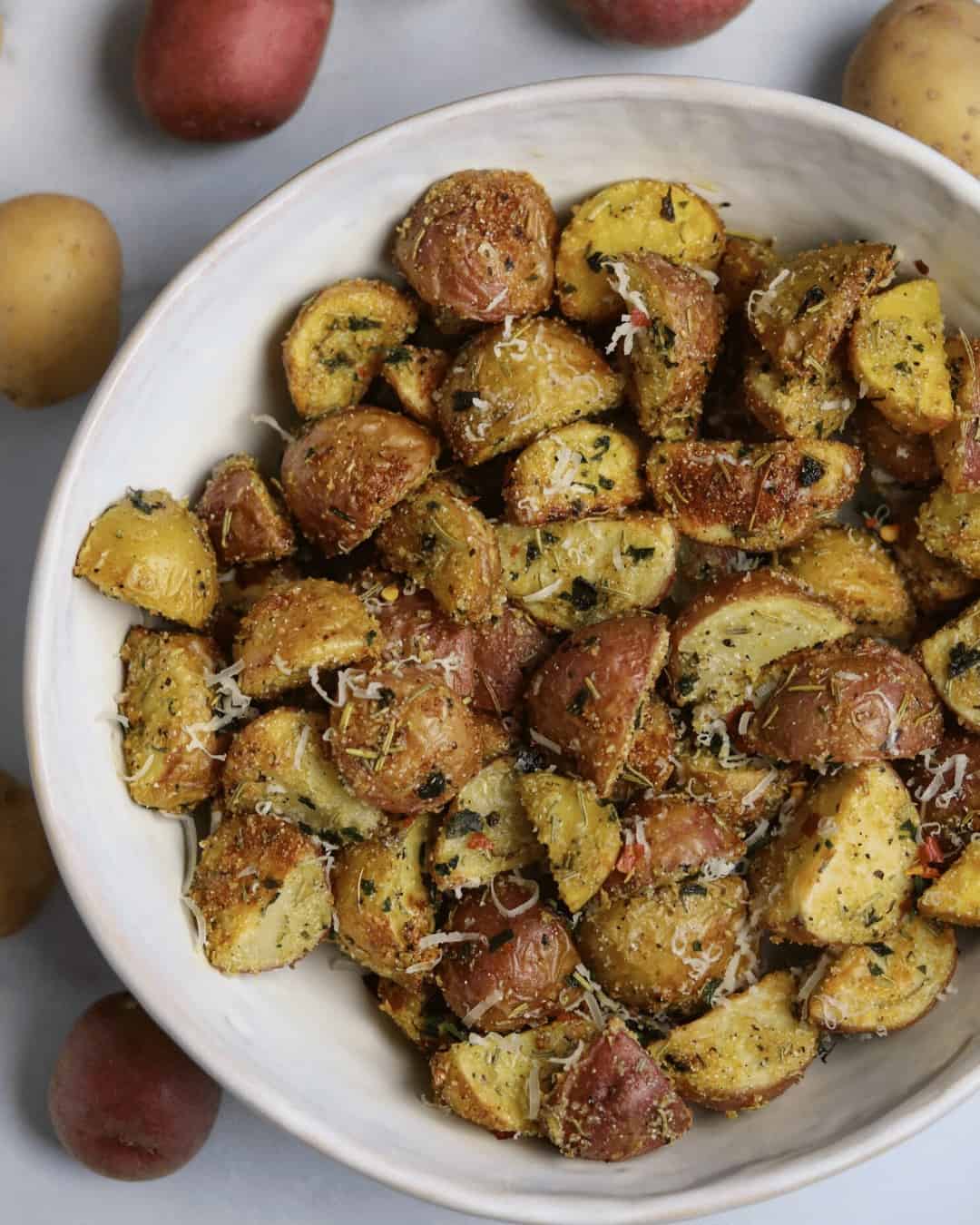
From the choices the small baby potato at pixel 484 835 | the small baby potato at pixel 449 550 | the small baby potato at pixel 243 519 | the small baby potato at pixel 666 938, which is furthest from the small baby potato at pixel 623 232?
the small baby potato at pixel 666 938

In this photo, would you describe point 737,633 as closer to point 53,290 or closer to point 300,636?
point 300,636

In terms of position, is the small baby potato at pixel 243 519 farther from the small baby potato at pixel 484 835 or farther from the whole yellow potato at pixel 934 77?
the whole yellow potato at pixel 934 77

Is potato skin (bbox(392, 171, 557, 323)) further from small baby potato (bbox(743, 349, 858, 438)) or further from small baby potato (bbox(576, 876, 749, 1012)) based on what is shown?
small baby potato (bbox(576, 876, 749, 1012))

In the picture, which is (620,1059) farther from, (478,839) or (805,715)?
(805,715)

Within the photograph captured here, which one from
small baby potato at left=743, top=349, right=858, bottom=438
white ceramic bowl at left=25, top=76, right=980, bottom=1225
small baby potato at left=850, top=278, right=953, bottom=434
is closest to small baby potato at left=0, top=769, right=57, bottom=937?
white ceramic bowl at left=25, top=76, right=980, bottom=1225

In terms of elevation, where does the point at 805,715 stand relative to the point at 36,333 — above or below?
above

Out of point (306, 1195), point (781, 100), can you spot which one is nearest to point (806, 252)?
point (781, 100)

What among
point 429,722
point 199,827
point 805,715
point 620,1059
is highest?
point 805,715
